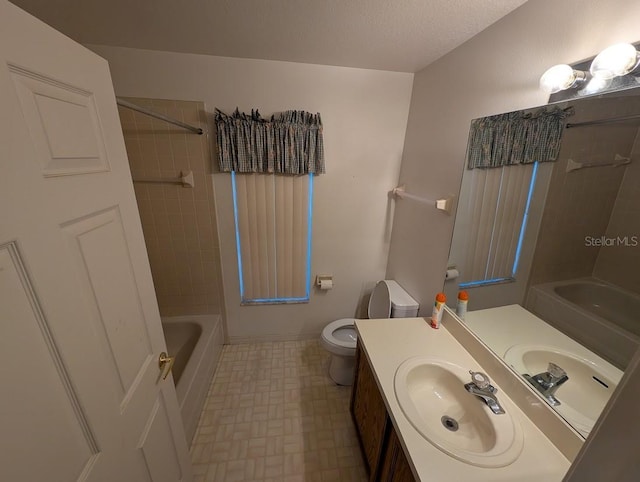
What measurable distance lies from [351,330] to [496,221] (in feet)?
4.65

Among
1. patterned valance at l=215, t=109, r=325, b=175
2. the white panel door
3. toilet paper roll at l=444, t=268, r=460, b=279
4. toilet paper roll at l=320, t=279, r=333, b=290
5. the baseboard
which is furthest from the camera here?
the baseboard

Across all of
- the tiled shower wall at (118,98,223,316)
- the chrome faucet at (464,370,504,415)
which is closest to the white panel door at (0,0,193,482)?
the tiled shower wall at (118,98,223,316)

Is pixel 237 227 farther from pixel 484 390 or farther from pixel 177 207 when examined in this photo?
pixel 484 390

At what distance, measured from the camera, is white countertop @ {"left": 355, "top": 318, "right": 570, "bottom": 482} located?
749 mm

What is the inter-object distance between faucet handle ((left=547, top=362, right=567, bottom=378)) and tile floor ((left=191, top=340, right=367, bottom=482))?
1140 mm

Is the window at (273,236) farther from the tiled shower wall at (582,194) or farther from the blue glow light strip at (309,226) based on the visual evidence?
the tiled shower wall at (582,194)

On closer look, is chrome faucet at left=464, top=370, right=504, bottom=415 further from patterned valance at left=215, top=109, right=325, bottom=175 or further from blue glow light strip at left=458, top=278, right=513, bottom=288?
patterned valance at left=215, top=109, right=325, bottom=175

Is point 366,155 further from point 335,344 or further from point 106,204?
point 106,204

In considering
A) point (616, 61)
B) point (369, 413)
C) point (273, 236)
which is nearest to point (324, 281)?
point (273, 236)

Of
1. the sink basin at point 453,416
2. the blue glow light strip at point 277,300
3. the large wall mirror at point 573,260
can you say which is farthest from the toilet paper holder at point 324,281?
the large wall mirror at point 573,260

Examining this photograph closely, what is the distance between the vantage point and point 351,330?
2.10 metres

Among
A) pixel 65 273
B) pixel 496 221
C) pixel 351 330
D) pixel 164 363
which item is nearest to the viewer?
pixel 65 273

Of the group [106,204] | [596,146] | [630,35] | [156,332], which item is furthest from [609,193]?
[156,332]

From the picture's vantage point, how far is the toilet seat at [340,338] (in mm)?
1775
